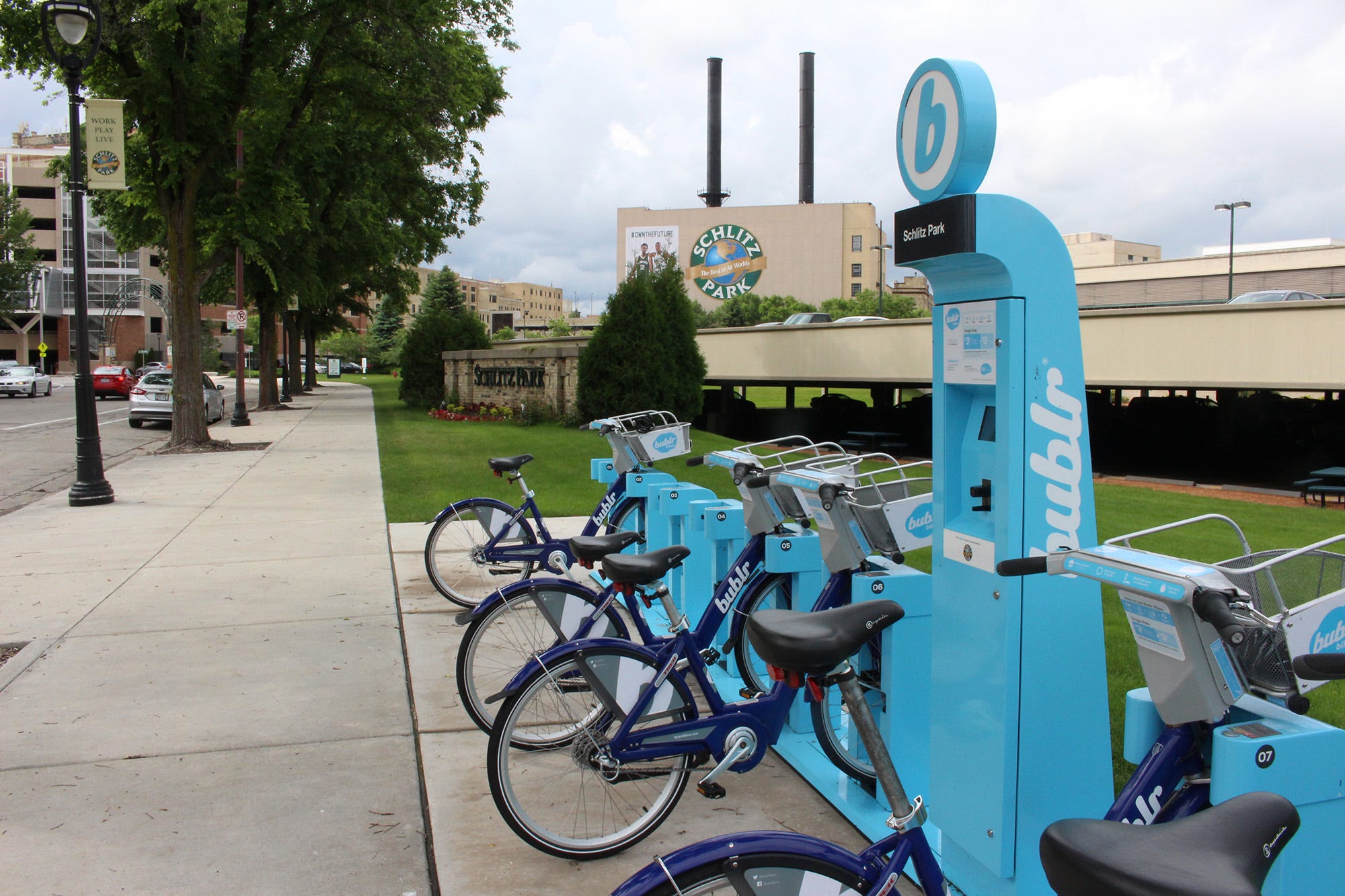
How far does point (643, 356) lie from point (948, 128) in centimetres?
1818

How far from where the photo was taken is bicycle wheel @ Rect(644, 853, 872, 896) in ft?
6.56

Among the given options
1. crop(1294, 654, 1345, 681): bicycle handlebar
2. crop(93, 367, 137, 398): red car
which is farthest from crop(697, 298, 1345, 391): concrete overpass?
crop(93, 367, 137, 398): red car

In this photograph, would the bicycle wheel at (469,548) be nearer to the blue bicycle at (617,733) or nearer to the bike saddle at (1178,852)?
the blue bicycle at (617,733)

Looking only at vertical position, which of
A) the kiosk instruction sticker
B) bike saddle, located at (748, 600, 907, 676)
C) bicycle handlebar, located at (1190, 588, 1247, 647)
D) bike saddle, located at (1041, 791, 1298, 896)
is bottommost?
bike saddle, located at (1041, 791, 1298, 896)

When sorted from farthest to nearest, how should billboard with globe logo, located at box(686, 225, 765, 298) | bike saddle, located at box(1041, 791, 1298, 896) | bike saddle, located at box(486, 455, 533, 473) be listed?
billboard with globe logo, located at box(686, 225, 765, 298) → bike saddle, located at box(486, 455, 533, 473) → bike saddle, located at box(1041, 791, 1298, 896)

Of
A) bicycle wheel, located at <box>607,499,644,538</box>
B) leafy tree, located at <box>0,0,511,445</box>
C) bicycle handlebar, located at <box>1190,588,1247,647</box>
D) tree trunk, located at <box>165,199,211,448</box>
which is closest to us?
bicycle handlebar, located at <box>1190,588,1247,647</box>

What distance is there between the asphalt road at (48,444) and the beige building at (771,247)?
6324cm

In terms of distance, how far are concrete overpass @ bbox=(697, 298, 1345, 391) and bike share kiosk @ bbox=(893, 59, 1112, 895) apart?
10.4 meters

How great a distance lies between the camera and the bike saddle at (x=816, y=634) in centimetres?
222

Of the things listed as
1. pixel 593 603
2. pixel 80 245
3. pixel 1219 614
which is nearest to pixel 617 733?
pixel 593 603

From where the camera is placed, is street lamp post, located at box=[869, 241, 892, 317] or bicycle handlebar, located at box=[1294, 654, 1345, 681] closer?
bicycle handlebar, located at box=[1294, 654, 1345, 681]

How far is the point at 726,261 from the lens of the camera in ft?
305

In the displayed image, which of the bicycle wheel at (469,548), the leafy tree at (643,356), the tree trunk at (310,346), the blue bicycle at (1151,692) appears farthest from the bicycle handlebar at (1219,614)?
the tree trunk at (310,346)

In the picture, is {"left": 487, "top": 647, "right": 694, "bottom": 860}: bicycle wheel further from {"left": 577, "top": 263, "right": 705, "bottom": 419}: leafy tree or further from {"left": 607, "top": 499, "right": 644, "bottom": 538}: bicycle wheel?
{"left": 577, "top": 263, "right": 705, "bottom": 419}: leafy tree
